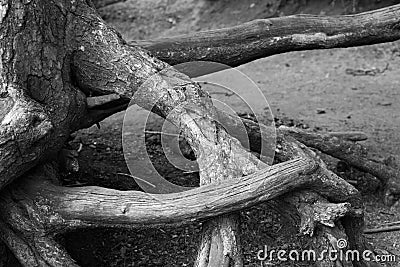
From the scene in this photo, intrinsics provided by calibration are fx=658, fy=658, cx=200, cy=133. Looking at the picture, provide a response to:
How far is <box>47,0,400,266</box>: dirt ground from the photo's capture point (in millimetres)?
3344

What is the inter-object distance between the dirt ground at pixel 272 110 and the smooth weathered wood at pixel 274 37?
28.7 inches

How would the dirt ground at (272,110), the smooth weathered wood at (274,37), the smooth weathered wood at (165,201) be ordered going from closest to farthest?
the smooth weathered wood at (165,201), the dirt ground at (272,110), the smooth weathered wood at (274,37)

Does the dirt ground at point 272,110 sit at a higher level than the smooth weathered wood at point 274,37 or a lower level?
lower

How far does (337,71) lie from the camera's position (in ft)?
20.6

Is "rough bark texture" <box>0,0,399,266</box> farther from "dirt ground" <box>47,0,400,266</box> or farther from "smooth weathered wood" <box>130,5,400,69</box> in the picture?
"smooth weathered wood" <box>130,5,400,69</box>

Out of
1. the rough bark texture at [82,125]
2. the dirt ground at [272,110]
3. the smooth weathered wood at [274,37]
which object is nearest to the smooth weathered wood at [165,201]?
the rough bark texture at [82,125]

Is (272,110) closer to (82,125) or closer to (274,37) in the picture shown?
(274,37)

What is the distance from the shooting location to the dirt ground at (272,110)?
334cm

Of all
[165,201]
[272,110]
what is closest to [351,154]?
[272,110]

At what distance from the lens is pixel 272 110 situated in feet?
17.3

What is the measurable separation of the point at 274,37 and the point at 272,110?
146 centimetres

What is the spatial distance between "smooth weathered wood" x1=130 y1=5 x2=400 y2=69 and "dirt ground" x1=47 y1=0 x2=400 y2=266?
2.40 ft

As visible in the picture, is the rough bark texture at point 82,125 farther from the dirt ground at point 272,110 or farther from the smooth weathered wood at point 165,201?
the dirt ground at point 272,110

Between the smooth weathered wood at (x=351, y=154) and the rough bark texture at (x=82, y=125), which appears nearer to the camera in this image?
the rough bark texture at (x=82, y=125)
